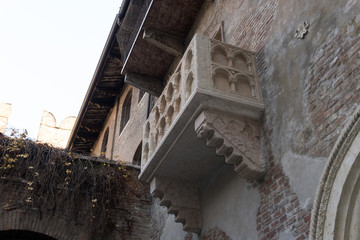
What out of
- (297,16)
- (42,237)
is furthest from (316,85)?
(42,237)

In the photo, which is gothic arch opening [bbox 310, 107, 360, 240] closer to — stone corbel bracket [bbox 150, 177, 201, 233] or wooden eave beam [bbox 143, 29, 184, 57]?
stone corbel bracket [bbox 150, 177, 201, 233]

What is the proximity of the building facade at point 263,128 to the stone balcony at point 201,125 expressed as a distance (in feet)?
0.05

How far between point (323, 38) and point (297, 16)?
2.37 feet

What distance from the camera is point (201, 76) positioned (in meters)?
5.51

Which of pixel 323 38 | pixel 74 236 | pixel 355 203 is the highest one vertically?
pixel 323 38

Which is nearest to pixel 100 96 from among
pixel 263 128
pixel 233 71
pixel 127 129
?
pixel 127 129

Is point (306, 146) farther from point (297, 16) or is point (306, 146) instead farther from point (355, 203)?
point (297, 16)

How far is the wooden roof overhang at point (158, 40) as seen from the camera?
9.02 m

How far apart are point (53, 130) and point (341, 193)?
24.6 metres

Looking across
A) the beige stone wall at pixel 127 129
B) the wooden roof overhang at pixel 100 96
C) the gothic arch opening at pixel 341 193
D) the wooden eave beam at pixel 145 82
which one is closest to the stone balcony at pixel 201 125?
the gothic arch opening at pixel 341 193

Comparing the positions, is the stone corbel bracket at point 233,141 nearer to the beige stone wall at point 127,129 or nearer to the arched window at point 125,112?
the beige stone wall at point 127,129

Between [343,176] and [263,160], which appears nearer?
[343,176]

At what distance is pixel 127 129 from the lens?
1326 cm

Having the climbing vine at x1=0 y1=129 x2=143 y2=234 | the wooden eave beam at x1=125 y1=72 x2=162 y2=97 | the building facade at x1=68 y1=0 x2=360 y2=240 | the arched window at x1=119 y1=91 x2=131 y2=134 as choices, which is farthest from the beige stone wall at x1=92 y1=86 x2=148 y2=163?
the building facade at x1=68 y1=0 x2=360 y2=240
